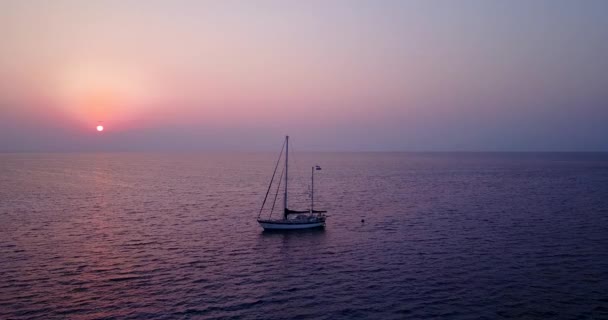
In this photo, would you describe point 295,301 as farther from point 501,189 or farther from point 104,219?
point 501,189

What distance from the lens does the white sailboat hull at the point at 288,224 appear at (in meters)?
69.1

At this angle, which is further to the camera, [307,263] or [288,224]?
[288,224]

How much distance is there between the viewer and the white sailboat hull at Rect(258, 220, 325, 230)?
69.1 metres

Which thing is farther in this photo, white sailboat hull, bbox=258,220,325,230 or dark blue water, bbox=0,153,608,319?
white sailboat hull, bbox=258,220,325,230

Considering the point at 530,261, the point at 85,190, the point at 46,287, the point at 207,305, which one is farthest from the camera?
the point at 85,190

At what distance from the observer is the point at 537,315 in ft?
116

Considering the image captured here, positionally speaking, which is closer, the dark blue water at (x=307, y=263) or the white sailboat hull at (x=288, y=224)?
the dark blue water at (x=307, y=263)

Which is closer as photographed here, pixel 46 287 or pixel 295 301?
pixel 295 301

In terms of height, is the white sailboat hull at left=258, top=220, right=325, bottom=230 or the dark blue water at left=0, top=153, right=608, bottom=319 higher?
the white sailboat hull at left=258, top=220, right=325, bottom=230

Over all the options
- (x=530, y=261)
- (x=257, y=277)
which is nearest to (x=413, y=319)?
(x=257, y=277)

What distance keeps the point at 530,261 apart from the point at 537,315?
55.0 feet

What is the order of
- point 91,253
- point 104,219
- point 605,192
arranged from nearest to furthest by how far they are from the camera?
point 91,253
point 104,219
point 605,192

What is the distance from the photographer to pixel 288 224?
70625 millimetres

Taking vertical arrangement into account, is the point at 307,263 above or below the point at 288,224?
below
